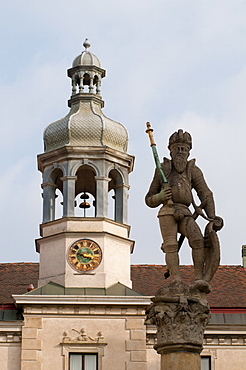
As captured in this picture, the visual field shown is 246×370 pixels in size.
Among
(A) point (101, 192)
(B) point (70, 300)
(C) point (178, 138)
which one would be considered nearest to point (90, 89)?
(A) point (101, 192)

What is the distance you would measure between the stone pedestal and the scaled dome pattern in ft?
71.5

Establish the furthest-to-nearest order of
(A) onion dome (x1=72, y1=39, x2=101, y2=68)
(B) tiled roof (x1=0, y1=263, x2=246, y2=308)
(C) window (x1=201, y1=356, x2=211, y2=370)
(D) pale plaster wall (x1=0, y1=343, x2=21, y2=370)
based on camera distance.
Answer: (A) onion dome (x1=72, y1=39, x2=101, y2=68), (B) tiled roof (x1=0, y1=263, x2=246, y2=308), (C) window (x1=201, y1=356, x2=211, y2=370), (D) pale plaster wall (x1=0, y1=343, x2=21, y2=370)

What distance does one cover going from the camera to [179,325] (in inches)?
698

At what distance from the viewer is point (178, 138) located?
1939 centimetres

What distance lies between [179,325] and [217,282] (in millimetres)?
24421

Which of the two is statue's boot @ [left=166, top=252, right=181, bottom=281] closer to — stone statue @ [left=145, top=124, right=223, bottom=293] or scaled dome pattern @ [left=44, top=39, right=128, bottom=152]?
stone statue @ [left=145, top=124, right=223, bottom=293]

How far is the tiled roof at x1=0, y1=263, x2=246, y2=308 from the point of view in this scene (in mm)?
39656

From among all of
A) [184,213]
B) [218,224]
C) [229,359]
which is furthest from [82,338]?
[184,213]

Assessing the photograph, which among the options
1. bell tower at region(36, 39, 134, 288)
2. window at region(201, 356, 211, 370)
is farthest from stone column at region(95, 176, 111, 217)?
window at region(201, 356, 211, 370)

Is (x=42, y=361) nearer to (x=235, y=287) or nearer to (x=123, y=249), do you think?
(x=123, y=249)

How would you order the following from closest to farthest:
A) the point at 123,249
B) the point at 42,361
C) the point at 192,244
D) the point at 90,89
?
the point at 192,244 < the point at 42,361 < the point at 123,249 < the point at 90,89

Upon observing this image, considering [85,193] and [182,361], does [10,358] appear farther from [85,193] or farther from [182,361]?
[182,361]

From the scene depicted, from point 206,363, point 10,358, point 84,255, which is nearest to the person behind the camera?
point 10,358

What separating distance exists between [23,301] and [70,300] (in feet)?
4.82
